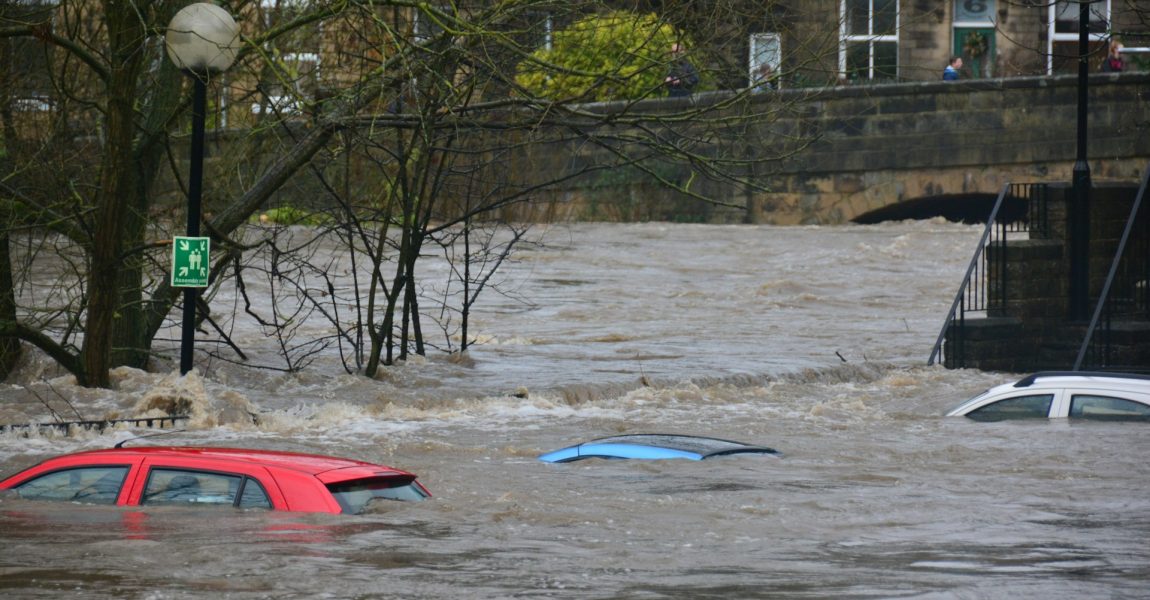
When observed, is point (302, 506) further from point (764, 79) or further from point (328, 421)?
point (764, 79)

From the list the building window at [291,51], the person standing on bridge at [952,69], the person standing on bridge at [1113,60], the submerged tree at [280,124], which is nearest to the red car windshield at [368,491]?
the submerged tree at [280,124]

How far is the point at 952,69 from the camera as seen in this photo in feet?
122

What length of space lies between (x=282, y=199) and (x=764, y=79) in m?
6.25

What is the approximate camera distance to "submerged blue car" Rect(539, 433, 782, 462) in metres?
11.3

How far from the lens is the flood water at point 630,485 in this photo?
8086 mm

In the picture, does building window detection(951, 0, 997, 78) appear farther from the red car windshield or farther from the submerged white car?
the red car windshield

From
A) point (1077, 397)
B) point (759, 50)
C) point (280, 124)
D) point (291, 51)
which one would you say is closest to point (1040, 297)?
point (759, 50)

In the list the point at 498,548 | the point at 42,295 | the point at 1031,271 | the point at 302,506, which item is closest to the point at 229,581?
the point at 302,506

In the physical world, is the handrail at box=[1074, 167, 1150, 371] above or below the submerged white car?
above

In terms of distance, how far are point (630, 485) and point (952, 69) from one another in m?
27.9

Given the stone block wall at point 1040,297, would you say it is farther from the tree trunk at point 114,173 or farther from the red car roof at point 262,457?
the red car roof at point 262,457

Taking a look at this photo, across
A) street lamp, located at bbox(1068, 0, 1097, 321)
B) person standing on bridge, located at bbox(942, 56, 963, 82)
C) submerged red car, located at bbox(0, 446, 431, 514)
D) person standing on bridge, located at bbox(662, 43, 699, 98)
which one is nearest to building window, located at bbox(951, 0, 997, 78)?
person standing on bridge, located at bbox(942, 56, 963, 82)

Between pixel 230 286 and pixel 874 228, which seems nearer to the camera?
pixel 230 286

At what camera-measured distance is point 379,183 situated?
20906 millimetres
